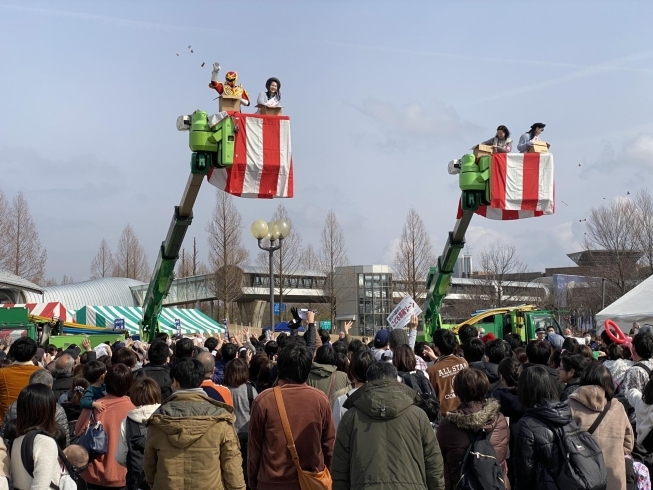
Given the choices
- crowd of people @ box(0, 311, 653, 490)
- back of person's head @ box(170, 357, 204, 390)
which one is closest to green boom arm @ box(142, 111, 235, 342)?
crowd of people @ box(0, 311, 653, 490)

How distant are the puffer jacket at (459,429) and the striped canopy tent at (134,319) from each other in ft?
86.6

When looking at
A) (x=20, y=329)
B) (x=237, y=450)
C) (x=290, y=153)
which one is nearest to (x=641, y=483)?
(x=237, y=450)

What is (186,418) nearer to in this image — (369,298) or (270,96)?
(270,96)

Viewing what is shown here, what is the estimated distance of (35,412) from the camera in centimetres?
493

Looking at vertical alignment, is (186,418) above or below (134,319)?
above

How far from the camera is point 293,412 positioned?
5.44 m

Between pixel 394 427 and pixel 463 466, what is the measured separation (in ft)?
2.20

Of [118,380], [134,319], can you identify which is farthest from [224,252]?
[118,380]

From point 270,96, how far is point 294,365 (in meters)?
10.4

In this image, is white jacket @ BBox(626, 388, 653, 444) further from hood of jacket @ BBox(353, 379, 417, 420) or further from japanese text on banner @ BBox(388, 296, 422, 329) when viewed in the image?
japanese text on banner @ BBox(388, 296, 422, 329)

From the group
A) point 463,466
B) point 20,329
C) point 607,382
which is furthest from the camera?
point 20,329

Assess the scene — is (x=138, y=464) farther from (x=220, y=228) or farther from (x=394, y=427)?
(x=220, y=228)

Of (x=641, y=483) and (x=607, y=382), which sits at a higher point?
(x=607, y=382)

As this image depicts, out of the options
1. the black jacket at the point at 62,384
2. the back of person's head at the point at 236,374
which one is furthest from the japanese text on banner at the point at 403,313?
the back of person's head at the point at 236,374
